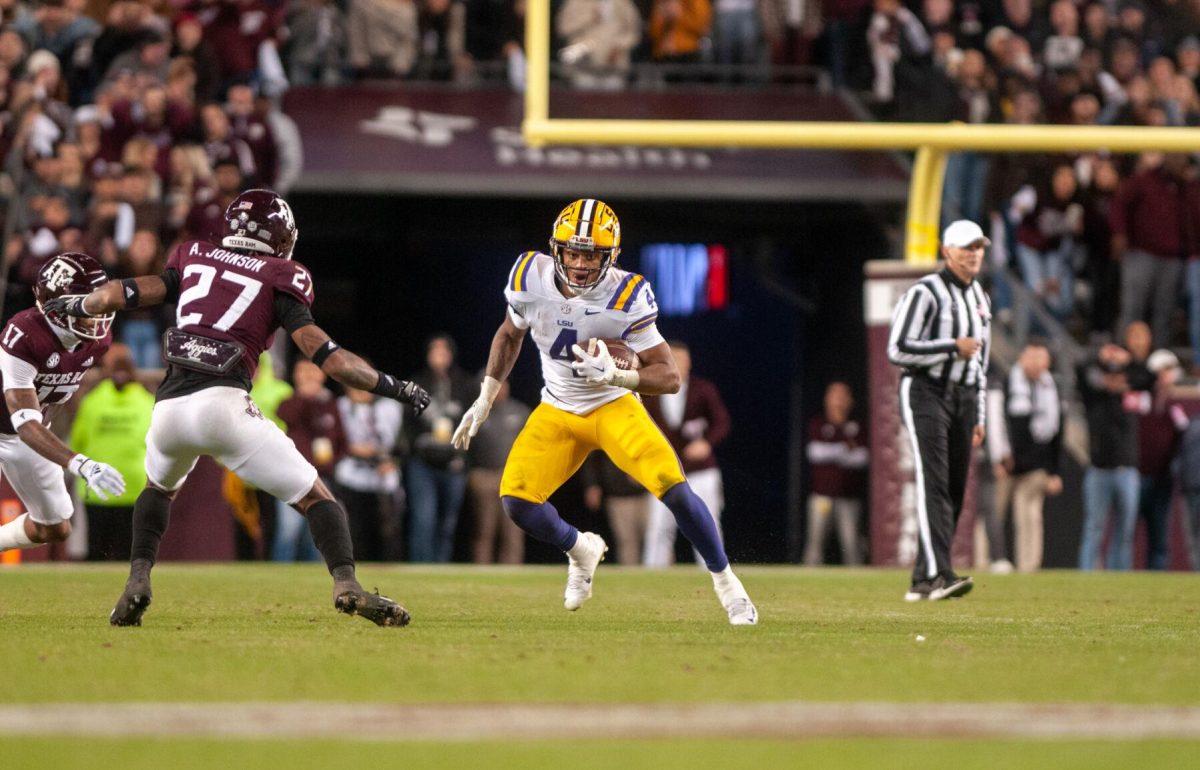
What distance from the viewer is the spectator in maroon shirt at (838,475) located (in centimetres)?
1491

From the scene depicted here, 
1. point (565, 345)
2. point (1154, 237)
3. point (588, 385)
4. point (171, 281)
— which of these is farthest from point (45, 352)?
point (1154, 237)

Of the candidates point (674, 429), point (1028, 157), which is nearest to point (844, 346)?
point (1028, 157)

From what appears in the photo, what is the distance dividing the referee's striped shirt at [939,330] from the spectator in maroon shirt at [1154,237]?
6.05 metres

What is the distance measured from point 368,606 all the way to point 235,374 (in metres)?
1.04

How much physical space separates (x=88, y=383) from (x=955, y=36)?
8.69 meters

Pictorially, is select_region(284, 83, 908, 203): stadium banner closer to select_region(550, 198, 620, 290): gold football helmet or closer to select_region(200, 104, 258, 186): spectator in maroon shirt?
select_region(200, 104, 258, 186): spectator in maroon shirt

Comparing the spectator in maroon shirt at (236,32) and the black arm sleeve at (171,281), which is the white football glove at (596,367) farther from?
the spectator in maroon shirt at (236,32)

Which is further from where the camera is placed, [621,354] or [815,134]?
[815,134]

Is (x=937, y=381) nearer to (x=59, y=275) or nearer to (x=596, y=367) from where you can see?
(x=596, y=367)

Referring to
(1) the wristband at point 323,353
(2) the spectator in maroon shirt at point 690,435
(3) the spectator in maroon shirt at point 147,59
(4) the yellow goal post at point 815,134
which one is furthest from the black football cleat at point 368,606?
(3) the spectator in maroon shirt at point 147,59

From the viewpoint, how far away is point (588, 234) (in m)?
7.73

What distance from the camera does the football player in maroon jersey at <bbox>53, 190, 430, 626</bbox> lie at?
22.9 feet

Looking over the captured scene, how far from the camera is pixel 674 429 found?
14.3m

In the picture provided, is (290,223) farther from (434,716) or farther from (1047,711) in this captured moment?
(1047,711)
